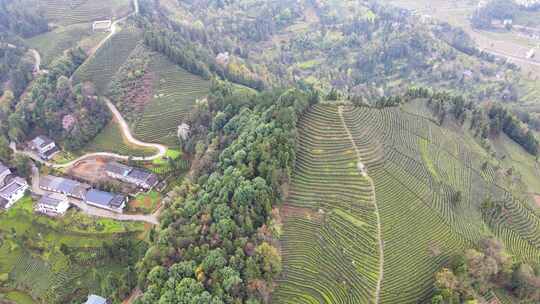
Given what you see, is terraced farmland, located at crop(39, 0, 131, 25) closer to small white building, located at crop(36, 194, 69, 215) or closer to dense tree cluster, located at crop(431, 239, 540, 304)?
small white building, located at crop(36, 194, 69, 215)

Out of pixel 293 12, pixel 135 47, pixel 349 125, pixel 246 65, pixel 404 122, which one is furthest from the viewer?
pixel 293 12

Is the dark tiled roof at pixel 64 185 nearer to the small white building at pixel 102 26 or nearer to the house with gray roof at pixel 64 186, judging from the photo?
the house with gray roof at pixel 64 186

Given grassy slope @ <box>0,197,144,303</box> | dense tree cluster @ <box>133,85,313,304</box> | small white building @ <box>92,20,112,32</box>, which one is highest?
small white building @ <box>92,20,112,32</box>

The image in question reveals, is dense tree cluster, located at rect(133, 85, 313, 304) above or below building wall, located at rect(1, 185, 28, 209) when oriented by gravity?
above

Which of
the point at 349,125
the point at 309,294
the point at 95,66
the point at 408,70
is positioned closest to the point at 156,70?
the point at 95,66

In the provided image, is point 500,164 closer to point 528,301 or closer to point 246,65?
point 528,301

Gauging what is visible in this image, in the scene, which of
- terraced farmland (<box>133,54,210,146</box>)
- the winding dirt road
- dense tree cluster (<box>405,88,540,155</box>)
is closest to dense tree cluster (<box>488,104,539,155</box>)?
dense tree cluster (<box>405,88,540,155</box>)

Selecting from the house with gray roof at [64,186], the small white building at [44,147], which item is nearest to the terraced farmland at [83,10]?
the small white building at [44,147]
